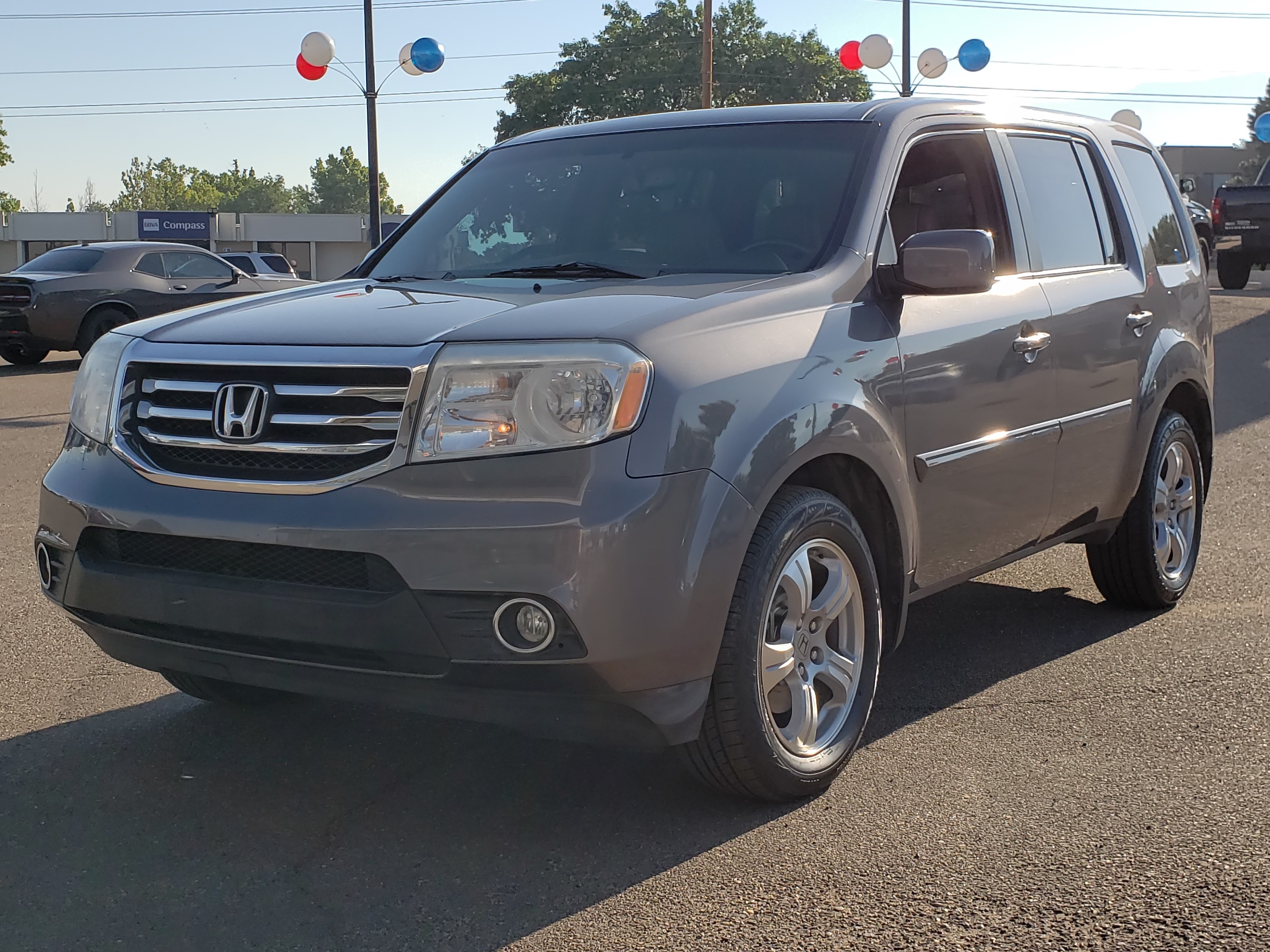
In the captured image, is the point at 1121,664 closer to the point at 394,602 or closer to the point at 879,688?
the point at 879,688

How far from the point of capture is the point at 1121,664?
4898 mm

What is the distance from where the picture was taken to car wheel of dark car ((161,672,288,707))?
4273 mm

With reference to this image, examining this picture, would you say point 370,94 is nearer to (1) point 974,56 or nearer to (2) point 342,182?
(1) point 974,56

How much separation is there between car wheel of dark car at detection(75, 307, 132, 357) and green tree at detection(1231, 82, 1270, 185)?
66.6 meters

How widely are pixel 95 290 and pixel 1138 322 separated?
14.9 m

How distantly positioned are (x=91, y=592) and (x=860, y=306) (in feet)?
6.90

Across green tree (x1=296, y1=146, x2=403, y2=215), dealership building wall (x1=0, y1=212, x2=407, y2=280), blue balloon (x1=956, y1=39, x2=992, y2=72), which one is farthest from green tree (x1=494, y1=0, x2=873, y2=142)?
green tree (x1=296, y1=146, x2=403, y2=215)

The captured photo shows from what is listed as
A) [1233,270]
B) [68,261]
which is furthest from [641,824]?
[1233,270]

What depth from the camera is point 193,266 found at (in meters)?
18.6

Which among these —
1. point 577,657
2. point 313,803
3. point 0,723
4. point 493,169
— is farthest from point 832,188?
point 0,723

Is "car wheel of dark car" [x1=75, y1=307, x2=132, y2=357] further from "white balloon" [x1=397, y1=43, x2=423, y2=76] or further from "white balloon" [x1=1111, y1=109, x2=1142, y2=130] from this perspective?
"white balloon" [x1=1111, y1=109, x2=1142, y2=130]

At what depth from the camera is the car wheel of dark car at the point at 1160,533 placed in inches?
212

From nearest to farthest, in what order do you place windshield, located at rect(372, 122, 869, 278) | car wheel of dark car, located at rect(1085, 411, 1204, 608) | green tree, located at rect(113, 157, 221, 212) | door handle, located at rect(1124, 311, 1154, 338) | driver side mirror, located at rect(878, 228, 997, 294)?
1. driver side mirror, located at rect(878, 228, 997, 294)
2. windshield, located at rect(372, 122, 869, 278)
3. door handle, located at rect(1124, 311, 1154, 338)
4. car wheel of dark car, located at rect(1085, 411, 1204, 608)
5. green tree, located at rect(113, 157, 221, 212)

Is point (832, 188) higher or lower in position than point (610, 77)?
lower
